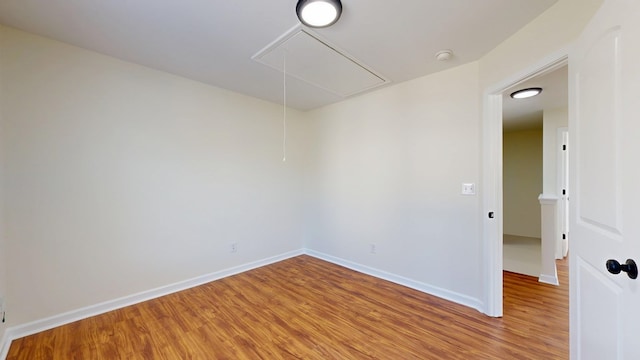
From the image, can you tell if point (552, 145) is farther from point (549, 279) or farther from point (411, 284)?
point (411, 284)

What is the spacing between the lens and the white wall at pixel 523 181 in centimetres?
539

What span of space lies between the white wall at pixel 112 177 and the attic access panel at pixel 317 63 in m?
1.13

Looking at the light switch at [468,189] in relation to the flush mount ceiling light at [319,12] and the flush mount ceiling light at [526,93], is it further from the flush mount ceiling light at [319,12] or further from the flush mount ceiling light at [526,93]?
the flush mount ceiling light at [319,12]

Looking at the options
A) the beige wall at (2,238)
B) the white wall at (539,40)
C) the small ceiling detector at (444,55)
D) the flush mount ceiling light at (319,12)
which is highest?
the small ceiling detector at (444,55)

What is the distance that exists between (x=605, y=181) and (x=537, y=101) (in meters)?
3.09

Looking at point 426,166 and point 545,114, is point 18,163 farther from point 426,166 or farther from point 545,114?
point 545,114

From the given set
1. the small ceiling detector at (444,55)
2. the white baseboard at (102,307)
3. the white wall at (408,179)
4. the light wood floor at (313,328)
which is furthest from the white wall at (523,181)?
the white baseboard at (102,307)

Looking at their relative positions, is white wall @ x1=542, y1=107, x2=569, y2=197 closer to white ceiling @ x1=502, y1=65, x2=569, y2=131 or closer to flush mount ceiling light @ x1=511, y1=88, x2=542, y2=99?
white ceiling @ x1=502, y1=65, x2=569, y2=131

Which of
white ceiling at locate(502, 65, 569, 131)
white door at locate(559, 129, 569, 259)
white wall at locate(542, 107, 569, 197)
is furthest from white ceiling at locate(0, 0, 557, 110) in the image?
white door at locate(559, 129, 569, 259)

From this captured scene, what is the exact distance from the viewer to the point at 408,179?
9.61 feet

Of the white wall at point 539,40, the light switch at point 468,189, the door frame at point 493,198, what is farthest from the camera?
the light switch at point 468,189

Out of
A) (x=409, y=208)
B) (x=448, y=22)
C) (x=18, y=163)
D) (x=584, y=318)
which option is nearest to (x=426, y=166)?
(x=409, y=208)

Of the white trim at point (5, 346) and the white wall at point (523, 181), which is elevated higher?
the white wall at point (523, 181)

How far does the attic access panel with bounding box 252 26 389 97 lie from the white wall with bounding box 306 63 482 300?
465 mm
